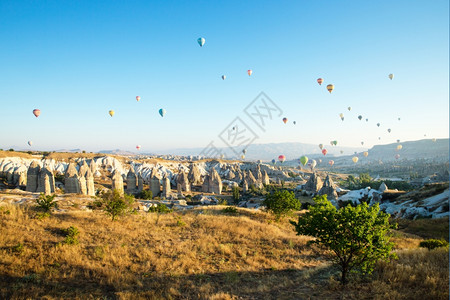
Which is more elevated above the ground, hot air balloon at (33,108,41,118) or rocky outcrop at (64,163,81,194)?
hot air balloon at (33,108,41,118)

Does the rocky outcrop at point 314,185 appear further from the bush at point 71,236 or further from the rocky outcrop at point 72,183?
the bush at point 71,236

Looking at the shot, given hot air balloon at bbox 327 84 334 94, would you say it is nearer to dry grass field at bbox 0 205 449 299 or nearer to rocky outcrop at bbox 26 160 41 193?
dry grass field at bbox 0 205 449 299

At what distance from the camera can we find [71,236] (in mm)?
10836

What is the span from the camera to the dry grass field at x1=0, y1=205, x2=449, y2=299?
7237 mm

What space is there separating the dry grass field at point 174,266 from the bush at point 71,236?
0.68 ft

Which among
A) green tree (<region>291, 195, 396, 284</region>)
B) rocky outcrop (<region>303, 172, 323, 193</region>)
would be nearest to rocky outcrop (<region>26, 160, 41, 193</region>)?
green tree (<region>291, 195, 396, 284</region>)

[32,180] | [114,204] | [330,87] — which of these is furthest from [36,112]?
[330,87]

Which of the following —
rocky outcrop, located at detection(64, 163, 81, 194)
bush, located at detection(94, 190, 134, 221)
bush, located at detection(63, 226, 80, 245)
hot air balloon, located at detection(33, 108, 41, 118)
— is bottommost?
rocky outcrop, located at detection(64, 163, 81, 194)

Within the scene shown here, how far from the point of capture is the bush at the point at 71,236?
10211mm

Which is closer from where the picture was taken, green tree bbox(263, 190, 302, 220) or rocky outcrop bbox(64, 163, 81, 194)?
green tree bbox(263, 190, 302, 220)

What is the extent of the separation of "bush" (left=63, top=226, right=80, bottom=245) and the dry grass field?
206 millimetres

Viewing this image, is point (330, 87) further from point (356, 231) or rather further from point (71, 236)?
point (71, 236)

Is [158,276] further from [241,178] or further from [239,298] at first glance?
[241,178]

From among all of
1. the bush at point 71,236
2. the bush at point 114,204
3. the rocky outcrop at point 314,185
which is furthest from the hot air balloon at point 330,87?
the bush at point 71,236
